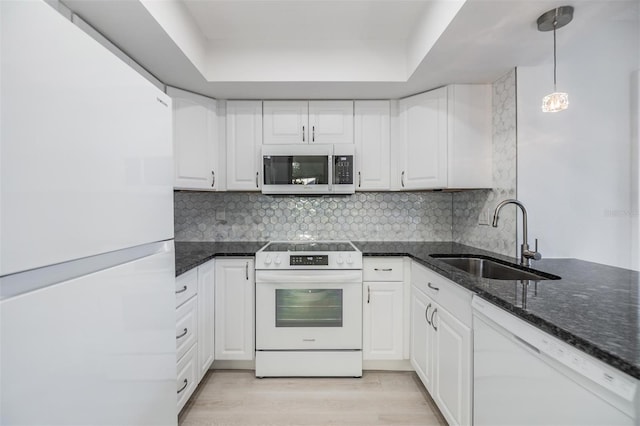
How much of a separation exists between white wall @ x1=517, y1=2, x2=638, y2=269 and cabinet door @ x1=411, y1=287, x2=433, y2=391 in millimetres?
843

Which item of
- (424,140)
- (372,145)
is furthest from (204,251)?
(424,140)

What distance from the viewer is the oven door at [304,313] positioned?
218cm

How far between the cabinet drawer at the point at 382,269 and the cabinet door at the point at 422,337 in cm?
17

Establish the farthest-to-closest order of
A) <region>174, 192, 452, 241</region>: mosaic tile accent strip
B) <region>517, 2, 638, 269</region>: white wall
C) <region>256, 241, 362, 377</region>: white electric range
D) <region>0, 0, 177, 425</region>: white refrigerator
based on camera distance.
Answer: <region>174, 192, 452, 241</region>: mosaic tile accent strip → <region>256, 241, 362, 377</region>: white electric range → <region>517, 2, 638, 269</region>: white wall → <region>0, 0, 177, 425</region>: white refrigerator

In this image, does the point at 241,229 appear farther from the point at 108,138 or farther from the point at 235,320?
the point at 108,138

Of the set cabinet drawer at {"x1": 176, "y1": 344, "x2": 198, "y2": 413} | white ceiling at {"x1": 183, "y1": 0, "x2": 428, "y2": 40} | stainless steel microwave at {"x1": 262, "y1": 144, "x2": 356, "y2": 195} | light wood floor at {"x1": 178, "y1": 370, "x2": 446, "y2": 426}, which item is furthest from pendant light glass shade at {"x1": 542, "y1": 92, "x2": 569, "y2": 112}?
cabinet drawer at {"x1": 176, "y1": 344, "x2": 198, "y2": 413}

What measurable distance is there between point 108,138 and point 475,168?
2326 mm

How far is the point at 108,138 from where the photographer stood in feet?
2.48

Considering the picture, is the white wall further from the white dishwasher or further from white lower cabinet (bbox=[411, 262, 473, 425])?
the white dishwasher

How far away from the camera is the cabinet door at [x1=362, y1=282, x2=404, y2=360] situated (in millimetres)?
2242

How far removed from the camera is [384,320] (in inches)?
88.5

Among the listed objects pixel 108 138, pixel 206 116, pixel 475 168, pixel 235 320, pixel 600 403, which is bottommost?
pixel 235 320

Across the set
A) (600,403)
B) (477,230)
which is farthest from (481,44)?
(600,403)

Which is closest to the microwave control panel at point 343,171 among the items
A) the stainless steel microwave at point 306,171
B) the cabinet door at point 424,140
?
the stainless steel microwave at point 306,171
